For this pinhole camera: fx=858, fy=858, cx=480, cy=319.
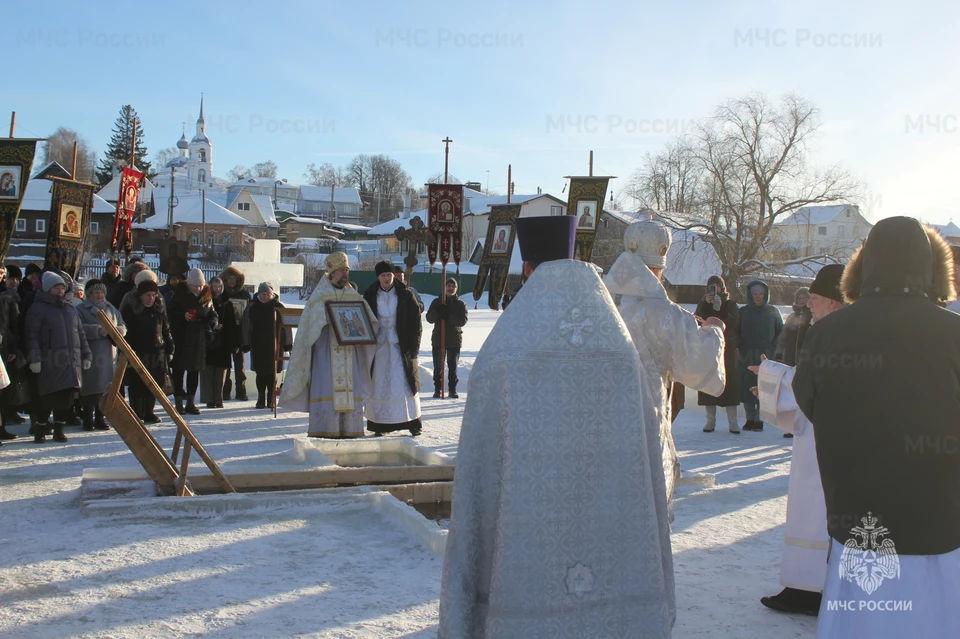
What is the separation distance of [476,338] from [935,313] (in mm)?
19743

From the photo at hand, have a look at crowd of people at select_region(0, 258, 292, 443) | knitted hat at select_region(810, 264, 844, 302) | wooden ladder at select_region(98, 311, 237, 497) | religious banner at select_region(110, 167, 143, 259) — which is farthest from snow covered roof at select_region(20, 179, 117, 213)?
knitted hat at select_region(810, 264, 844, 302)

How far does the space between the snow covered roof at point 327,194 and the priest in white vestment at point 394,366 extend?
8886cm

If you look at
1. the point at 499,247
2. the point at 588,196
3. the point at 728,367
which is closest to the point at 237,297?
the point at 499,247

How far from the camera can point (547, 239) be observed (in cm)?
308

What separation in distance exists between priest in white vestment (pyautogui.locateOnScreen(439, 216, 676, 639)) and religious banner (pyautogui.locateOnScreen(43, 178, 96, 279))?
11.4 metres

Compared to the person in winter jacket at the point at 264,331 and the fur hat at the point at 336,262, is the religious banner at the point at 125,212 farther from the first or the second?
the fur hat at the point at 336,262

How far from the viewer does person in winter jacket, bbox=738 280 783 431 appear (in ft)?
35.6

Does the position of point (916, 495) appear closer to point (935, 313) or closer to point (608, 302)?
point (935, 313)

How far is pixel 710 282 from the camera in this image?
988cm

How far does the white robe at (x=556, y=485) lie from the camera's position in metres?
2.87

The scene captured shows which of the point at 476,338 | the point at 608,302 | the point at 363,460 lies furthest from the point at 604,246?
the point at 608,302

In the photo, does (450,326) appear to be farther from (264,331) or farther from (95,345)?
(95,345)

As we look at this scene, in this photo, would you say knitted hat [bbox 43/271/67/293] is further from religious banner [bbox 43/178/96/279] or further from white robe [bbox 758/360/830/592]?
white robe [bbox 758/360/830/592]

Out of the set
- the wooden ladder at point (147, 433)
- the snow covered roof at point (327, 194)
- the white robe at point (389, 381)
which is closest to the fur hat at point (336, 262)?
the white robe at point (389, 381)
